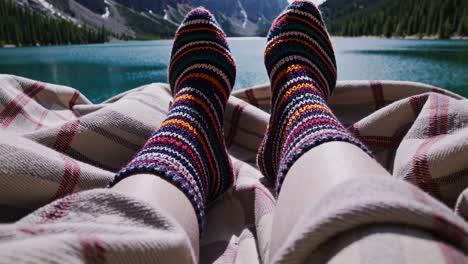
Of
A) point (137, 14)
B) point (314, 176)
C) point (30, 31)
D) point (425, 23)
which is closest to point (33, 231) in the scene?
point (314, 176)

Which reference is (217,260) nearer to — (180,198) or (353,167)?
(180,198)

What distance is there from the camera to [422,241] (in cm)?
31

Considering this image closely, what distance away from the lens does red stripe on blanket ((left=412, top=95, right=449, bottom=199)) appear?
0.67 m

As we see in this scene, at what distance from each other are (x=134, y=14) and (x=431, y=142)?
6904cm

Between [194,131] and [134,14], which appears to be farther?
[134,14]

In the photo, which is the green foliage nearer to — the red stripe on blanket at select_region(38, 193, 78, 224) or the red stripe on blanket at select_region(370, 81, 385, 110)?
the red stripe on blanket at select_region(370, 81, 385, 110)

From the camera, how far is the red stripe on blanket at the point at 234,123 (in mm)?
1114

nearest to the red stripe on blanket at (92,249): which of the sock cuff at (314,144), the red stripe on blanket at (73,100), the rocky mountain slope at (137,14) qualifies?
the sock cuff at (314,144)

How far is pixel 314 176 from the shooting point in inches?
19.4

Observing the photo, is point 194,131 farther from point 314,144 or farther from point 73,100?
point 73,100

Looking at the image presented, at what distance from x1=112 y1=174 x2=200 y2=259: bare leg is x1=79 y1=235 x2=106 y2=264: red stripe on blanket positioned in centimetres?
15

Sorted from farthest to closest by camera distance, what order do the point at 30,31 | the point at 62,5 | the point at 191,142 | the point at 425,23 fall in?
the point at 62,5 → the point at 30,31 → the point at 425,23 → the point at 191,142

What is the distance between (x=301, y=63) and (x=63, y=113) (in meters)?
0.75

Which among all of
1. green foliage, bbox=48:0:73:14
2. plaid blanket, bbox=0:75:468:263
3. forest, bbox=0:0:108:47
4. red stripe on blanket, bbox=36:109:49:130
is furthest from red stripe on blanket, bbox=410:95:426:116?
green foliage, bbox=48:0:73:14
